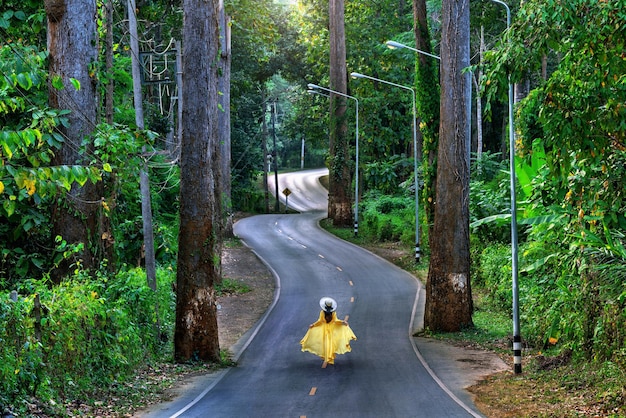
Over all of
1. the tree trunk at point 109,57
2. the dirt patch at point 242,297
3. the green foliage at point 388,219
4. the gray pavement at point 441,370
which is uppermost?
the tree trunk at point 109,57

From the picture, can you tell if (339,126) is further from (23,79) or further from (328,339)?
(23,79)

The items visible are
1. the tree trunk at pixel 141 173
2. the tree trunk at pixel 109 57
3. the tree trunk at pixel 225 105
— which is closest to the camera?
the tree trunk at pixel 109 57

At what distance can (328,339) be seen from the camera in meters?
20.1

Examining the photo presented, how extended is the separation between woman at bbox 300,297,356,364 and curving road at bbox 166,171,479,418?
0.38 metres

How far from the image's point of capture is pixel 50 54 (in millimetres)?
15227

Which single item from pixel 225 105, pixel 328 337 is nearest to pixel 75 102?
pixel 328 337

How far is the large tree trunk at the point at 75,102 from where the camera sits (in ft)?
49.6

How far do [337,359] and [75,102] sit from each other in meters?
9.85

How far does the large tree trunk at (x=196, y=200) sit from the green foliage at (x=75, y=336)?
0.87m

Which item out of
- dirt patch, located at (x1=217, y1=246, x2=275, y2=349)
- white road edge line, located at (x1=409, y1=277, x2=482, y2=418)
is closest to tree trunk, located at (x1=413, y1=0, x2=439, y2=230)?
white road edge line, located at (x1=409, y1=277, x2=482, y2=418)

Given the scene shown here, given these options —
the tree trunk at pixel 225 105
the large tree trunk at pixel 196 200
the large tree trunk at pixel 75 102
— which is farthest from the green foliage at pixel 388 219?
the large tree trunk at pixel 75 102

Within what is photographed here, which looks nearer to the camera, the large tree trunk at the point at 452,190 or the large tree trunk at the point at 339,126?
the large tree trunk at the point at 452,190

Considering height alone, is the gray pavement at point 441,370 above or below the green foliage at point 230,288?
below

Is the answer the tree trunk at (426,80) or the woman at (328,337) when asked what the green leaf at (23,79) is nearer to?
the woman at (328,337)
